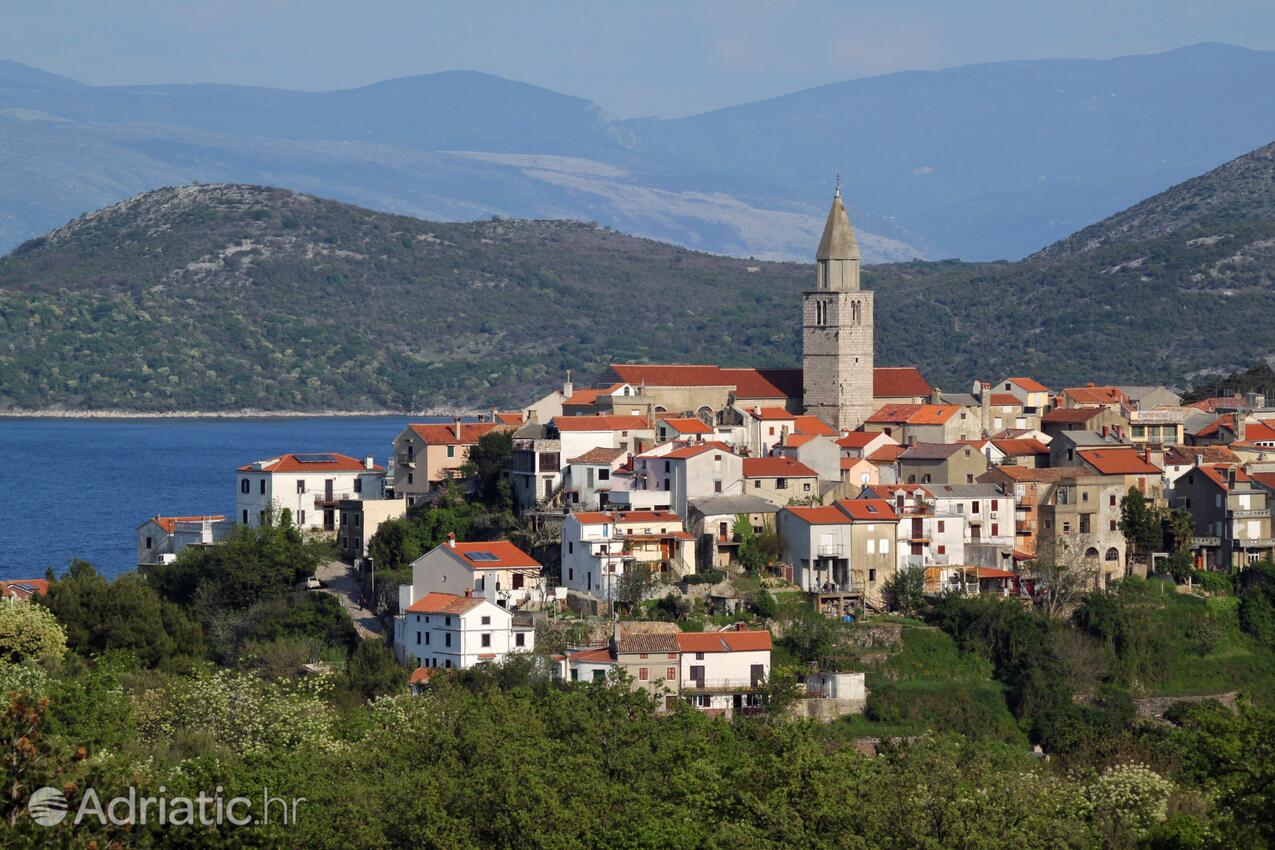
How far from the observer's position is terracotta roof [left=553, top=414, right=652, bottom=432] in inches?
2424

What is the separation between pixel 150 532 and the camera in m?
64.5

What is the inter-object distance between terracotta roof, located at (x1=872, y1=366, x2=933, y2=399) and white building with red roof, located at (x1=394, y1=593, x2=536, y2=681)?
25.2 metres

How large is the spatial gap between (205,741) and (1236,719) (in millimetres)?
16870

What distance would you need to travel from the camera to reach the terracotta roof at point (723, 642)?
49.7m

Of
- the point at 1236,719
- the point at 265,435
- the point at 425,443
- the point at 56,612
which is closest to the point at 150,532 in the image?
the point at 425,443

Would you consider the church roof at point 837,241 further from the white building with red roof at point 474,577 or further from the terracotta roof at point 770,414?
the white building with red roof at point 474,577

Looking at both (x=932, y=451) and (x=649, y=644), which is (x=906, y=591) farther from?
(x=649, y=644)

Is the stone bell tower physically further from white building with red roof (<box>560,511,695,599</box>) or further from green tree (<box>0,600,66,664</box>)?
green tree (<box>0,600,66,664</box>)

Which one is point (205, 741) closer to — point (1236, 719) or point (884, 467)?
point (1236, 719)

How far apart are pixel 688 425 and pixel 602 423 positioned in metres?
2.58

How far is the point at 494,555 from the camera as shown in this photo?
54.5 metres

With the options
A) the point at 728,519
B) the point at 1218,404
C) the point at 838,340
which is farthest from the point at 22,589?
the point at 1218,404

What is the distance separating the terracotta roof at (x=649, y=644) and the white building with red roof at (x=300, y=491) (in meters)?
15.0

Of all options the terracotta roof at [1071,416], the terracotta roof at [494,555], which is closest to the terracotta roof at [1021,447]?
the terracotta roof at [1071,416]
